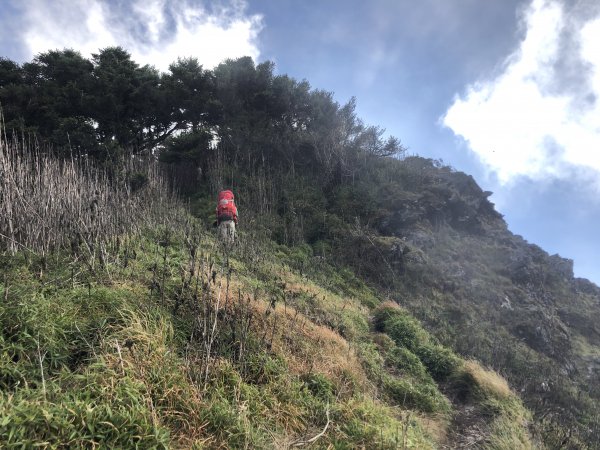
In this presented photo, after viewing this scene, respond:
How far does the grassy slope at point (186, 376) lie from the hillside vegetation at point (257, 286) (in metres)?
0.03

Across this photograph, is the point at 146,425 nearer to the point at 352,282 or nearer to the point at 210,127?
the point at 352,282

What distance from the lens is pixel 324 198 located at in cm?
1747

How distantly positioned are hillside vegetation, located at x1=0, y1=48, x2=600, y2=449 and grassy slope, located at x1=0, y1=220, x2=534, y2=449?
25 mm

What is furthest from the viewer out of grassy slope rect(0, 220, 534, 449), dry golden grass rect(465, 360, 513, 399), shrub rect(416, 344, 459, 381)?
shrub rect(416, 344, 459, 381)

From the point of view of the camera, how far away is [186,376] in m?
3.54

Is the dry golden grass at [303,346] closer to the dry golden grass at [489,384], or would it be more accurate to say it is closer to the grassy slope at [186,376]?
the grassy slope at [186,376]

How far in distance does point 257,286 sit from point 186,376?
3.06 meters

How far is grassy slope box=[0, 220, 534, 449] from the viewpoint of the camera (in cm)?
Result: 277

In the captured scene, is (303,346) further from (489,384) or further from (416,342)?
(416,342)

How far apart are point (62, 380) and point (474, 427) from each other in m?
5.52

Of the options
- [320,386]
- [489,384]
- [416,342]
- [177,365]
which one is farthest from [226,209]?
[489,384]

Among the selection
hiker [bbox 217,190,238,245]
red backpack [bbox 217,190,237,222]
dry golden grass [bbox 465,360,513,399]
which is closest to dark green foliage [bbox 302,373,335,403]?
dry golden grass [bbox 465,360,513,399]

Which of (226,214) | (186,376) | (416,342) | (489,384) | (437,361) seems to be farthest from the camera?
(226,214)

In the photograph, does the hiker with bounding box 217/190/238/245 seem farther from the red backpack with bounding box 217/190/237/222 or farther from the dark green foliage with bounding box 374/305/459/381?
the dark green foliage with bounding box 374/305/459/381
